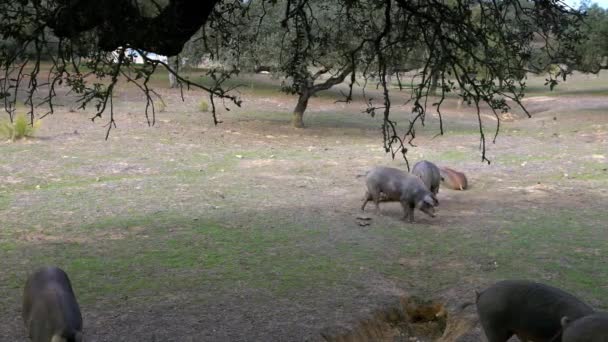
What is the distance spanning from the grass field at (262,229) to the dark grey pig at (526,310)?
4.79 ft

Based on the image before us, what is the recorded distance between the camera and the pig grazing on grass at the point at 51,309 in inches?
187

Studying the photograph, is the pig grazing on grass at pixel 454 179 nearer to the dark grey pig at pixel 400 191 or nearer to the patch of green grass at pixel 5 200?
the dark grey pig at pixel 400 191

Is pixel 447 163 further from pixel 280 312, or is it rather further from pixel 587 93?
pixel 587 93

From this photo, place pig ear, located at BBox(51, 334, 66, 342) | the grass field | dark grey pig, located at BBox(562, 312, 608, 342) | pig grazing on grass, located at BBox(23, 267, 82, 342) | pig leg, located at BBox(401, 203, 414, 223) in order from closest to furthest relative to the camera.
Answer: dark grey pig, located at BBox(562, 312, 608, 342), pig ear, located at BBox(51, 334, 66, 342), pig grazing on grass, located at BBox(23, 267, 82, 342), the grass field, pig leg, located at BBox(401, 203, 414, 223)

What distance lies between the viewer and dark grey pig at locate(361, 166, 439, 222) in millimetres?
10401

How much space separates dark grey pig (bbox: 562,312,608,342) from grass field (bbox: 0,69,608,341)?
2340 mm

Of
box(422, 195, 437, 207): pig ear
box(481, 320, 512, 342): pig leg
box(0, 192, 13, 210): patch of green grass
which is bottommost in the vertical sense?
box(0, 192, 13, 210): patch of green grass

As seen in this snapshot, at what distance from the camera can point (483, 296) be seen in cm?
531

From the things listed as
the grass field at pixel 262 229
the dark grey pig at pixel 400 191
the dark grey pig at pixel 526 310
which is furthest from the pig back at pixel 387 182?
the dark grey pig at pixel 526 310

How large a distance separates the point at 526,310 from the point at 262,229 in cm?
511

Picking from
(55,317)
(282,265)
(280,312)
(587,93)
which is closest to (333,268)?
(282,265)

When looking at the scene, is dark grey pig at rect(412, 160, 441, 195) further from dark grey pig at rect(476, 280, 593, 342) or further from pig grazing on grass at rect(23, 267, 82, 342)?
pig grazing on grass at rect(23, 267, 82, 342)

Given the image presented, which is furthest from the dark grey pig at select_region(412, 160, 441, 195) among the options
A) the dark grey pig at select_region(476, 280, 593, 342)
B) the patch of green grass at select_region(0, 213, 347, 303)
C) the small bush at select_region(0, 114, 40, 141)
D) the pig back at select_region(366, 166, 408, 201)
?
the small bush at select_region(0, 114, 40, 141)

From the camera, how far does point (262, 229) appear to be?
9602 millimetres
